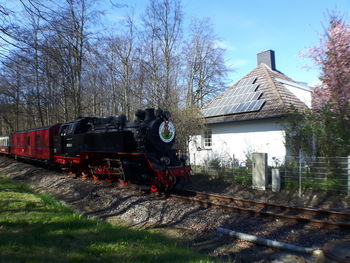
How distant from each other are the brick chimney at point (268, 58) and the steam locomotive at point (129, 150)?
13.6 meters

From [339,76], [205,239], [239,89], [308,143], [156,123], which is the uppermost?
[239,89]

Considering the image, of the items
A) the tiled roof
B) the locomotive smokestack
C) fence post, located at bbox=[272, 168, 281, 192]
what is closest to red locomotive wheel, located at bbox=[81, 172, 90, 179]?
the locomotive smokestack

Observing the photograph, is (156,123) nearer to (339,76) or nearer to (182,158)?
(182,158)

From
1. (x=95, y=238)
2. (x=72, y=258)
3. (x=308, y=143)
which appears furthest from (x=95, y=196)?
(x=308, y=143)

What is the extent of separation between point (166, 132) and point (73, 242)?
596 centimetres

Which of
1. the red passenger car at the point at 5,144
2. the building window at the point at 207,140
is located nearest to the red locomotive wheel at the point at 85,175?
the building window at the point at 207,140

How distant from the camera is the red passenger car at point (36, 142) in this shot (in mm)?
15914

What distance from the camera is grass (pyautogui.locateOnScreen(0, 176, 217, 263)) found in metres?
4.24

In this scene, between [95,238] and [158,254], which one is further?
[95,238]

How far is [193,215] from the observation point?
737cm

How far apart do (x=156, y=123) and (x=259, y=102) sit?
763 cm

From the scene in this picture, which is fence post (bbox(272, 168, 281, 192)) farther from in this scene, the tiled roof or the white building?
the tiled roof

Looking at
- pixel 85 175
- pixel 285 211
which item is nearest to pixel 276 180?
pixel 285 211

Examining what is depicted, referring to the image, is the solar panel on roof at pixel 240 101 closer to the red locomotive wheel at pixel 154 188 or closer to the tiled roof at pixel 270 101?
the tiled roof at pixel 270 101
